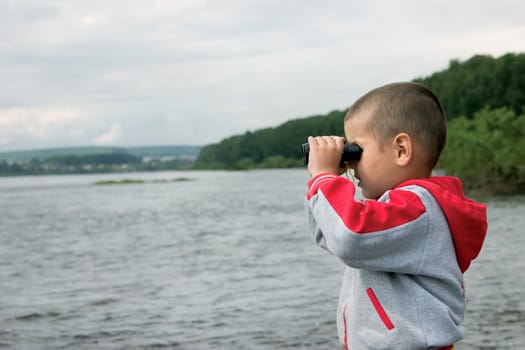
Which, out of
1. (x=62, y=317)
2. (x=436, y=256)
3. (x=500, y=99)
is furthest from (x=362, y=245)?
(x=500, y=99)

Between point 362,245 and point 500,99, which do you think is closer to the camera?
point 362,245

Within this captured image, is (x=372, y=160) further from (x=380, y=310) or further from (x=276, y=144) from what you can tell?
(x=276, y=144)

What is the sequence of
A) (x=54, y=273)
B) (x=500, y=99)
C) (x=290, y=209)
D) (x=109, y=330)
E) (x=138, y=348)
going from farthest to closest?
(x=500, y=99) < (x=290, y=209) < (x=54, y=273) < (x=109, y=330) < (x=138, y=348)

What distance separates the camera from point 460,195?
2.63 meters

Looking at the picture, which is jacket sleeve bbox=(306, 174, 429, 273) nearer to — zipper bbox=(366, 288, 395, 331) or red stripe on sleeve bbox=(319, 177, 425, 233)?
red stripe on sleeve bbox=(319, 177, 425, 233)

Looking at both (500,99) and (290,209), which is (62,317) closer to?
(290,209)

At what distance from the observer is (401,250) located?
2.52 meters

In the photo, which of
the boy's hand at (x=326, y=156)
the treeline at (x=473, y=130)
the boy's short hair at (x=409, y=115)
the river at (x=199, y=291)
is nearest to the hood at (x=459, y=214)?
the boy's short hair at (x=409, y=115)

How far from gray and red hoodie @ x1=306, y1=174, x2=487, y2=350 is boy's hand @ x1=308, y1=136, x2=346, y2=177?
0.12ft

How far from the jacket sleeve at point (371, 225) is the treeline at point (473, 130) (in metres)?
13.6

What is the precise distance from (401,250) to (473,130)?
55.1 metres

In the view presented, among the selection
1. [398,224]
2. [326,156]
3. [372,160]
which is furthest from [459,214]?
[326,156]

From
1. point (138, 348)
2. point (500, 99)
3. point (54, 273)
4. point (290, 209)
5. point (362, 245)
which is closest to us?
point (362, 245)

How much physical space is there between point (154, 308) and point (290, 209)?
1138 inches
